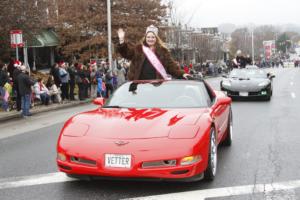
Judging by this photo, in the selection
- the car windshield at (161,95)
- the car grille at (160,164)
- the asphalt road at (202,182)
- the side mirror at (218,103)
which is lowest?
the asphalt road at (202,182)

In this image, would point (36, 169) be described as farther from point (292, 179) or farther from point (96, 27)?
point (96, 27)

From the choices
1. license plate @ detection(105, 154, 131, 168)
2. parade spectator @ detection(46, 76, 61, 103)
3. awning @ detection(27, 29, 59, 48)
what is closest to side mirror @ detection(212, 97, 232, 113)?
license plate @ detection(105, 154, 131, 168)

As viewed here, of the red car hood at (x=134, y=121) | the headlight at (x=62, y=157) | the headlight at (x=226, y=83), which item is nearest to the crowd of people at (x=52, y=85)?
the headlight at (x=226, y=83)

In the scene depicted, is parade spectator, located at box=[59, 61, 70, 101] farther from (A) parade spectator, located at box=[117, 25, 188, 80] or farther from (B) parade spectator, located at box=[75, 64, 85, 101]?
(A) parade spectator, located at box=[117, 25, 188, 80]

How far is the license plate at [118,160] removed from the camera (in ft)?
17.3

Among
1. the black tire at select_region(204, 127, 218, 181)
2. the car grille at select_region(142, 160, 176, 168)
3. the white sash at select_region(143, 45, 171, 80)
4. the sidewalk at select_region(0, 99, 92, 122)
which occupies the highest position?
the white sash at select_region(143, 45, 171, 80)

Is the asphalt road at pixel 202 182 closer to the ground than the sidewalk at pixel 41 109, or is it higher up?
higher up

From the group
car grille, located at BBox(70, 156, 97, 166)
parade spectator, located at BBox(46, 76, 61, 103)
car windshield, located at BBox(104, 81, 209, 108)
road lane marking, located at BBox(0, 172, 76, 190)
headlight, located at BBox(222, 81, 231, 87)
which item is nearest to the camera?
car grille, located at BBox(70, 156, 97, 166)

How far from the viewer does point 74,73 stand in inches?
817

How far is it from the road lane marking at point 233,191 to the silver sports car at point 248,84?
1232 centimetres

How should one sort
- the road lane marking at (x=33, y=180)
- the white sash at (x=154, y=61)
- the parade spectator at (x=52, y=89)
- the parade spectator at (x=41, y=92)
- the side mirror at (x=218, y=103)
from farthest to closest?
the parade spectator at (x=52, y=89)
the parade spectator at (x=41, y=92)
the white sash at (x=154, y=61)
the side mirror at (x=218, y=103)
the road lane marking at (x=33, y=180)

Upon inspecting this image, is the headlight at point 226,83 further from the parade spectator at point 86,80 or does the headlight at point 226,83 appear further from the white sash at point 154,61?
the white sash at point 154,61

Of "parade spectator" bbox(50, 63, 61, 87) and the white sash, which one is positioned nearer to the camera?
the white sash

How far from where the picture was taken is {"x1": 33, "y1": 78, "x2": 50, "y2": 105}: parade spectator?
60.7ft
